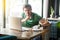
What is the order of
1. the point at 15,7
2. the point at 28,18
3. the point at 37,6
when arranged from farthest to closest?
the point at 15,7 < the point at 37,6 < the point at 28,18

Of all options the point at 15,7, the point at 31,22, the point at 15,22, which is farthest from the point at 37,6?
the point at 15,22

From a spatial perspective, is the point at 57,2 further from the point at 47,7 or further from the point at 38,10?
the point at 38,10

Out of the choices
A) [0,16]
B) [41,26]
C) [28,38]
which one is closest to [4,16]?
[0,16]

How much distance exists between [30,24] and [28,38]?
62.1 inches

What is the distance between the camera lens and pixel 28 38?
7.95 ft

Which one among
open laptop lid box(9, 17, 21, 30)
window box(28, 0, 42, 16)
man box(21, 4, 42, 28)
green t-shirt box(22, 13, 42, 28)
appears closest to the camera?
open laptop lid box(9, 17, 21, 30)

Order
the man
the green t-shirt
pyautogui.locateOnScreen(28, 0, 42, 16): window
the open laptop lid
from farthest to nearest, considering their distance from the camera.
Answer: pyautogui.locateOnScreen(28, 0, 42, 16): window, the green t-shirt, the man, the open laptop lid

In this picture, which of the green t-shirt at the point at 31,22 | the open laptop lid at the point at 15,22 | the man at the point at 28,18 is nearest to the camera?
the open laptop lid at the point at 15,22

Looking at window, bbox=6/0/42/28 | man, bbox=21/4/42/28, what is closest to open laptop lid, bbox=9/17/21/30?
man, bbox=21/4/42/28

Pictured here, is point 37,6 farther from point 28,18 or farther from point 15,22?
point 15,22

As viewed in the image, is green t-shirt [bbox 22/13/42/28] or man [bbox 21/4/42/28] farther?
green t-shirt [bbox 22/13/42/28]

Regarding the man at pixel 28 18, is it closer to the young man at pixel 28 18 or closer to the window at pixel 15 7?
the young man at pixel 28 18

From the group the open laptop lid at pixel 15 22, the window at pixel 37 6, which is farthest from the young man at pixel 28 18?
the window at pixel 37 6

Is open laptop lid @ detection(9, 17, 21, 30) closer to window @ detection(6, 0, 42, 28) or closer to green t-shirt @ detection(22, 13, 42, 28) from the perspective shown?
green t-shirt @ detection(22, 13, 42, 28)
